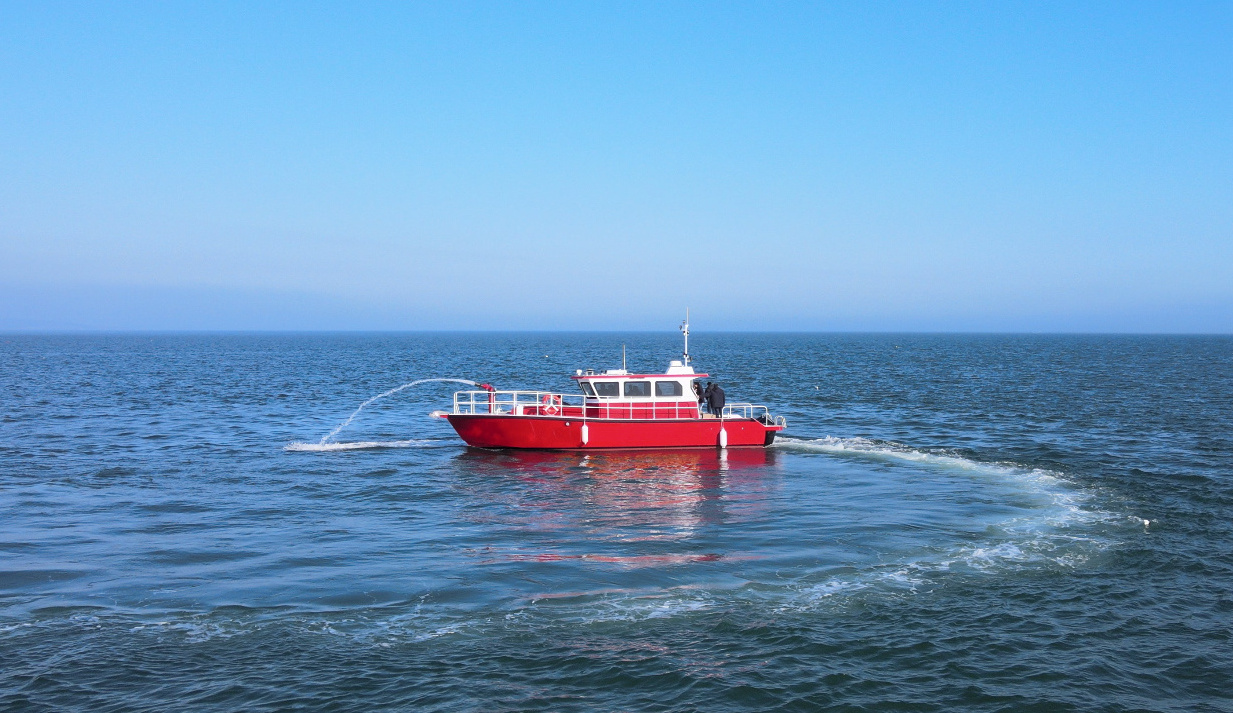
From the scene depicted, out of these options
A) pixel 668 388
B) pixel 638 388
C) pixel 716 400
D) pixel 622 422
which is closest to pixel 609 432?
pixel 622 422

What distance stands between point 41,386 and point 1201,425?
70.0 m

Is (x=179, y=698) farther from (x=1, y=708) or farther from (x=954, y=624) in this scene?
(x=954, y=624)

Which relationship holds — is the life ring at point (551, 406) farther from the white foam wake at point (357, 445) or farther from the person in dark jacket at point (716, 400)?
the person in dark jacket at point (716, 400)

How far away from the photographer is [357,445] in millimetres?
32781

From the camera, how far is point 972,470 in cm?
2703

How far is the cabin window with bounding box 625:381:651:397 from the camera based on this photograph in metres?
31.0

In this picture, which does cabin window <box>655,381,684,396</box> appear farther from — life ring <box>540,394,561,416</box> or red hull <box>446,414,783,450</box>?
life ring <box>540,394,561,416</box>

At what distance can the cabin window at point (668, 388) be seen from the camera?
102 ft

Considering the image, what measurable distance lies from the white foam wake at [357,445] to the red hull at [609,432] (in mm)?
3360

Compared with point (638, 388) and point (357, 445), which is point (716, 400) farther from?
point (357, 445)

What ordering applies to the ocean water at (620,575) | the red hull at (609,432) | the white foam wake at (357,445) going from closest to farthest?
the ocean water at (620,575), the red hull at (609,432), the white foam wake at (357,445)

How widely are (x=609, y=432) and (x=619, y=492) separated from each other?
582cm

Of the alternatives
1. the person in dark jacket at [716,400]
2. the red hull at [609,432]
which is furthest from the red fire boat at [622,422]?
the person in dark jacket at [716,400]

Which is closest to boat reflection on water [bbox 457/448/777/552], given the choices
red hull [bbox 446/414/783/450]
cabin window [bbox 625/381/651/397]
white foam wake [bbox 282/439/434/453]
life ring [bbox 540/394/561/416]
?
red hull [bbox 446/414/783/450]
